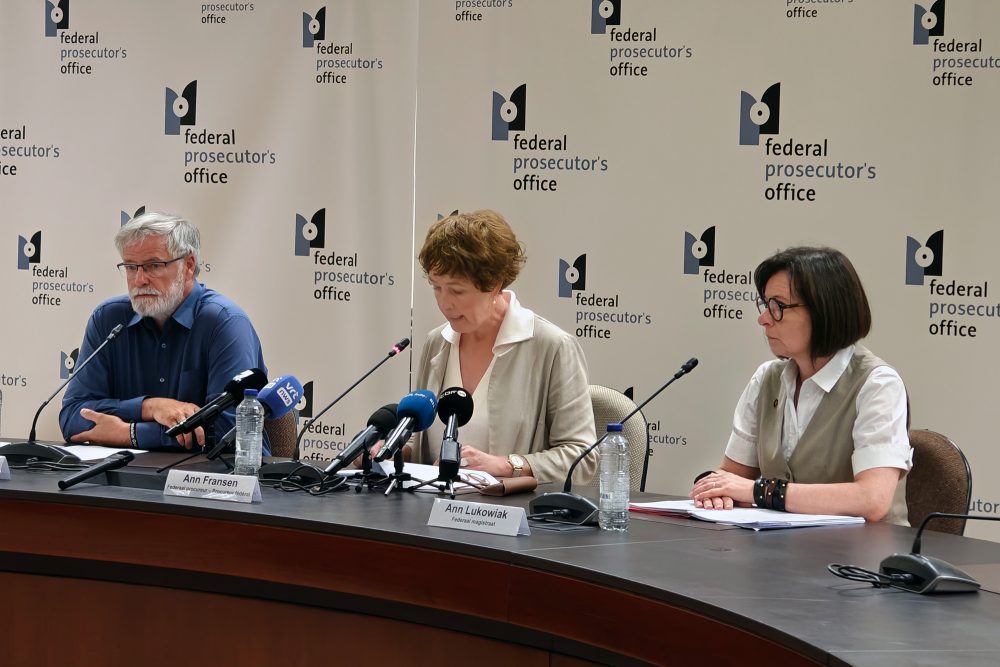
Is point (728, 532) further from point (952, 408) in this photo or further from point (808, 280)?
point (952, 408)

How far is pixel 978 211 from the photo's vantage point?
366 centimetres

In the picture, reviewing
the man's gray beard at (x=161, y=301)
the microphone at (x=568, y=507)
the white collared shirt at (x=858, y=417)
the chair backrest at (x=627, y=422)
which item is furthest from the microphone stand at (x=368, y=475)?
the man's gray beard at (x=161, y=301)

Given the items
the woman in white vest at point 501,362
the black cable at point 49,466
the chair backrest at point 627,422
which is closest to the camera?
the black cable at point 49,466

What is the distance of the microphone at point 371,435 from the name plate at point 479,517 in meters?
0.33

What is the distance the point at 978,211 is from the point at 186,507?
284 cm

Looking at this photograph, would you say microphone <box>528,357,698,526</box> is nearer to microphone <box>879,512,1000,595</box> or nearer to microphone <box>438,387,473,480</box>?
microphone <box>438,387,473,480</box>

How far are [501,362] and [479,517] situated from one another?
3.23 feet

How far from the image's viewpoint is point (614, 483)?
222 centimetres

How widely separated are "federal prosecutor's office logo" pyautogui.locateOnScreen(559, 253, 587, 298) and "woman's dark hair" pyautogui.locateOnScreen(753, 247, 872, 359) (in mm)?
1527

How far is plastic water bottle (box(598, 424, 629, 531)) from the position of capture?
218 centimetres

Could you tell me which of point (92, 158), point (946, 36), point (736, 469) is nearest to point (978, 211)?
point (946, 36)

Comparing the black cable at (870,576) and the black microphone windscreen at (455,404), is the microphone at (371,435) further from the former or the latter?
the black cable at (870,576)

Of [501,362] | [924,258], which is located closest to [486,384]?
[501,362]

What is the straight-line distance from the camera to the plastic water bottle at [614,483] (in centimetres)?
218
